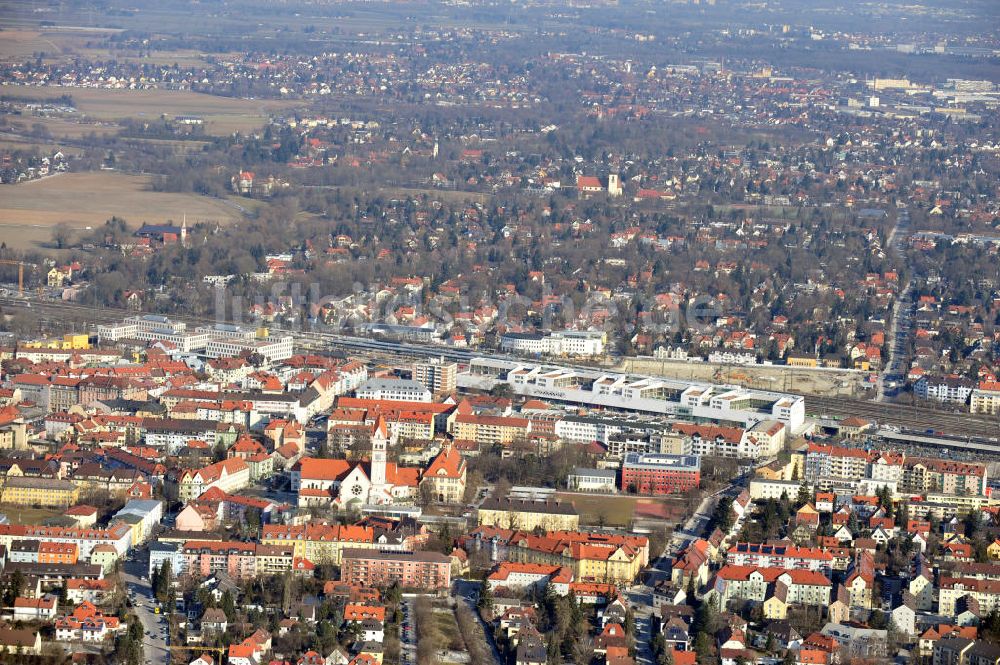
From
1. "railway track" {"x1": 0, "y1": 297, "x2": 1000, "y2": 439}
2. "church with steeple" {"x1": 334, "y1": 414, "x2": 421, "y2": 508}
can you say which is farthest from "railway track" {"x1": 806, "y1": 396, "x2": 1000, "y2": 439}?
"church with steeple" {"x1": 334, "y1": 414, "x2": 421, "y2": 508}

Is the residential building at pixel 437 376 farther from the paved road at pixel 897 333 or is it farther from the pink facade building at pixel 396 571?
the pink facade building at pixel 396 571

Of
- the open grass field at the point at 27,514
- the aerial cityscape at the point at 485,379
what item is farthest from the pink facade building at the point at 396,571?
the open grass field at the point at 27,514

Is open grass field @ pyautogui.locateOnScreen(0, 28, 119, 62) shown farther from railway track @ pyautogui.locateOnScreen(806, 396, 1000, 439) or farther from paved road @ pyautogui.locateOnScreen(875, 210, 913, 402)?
railway track @ pyautogui.locateOnScreen(806, 396, 1000, 439)

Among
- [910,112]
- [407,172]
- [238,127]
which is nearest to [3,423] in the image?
[407,172]

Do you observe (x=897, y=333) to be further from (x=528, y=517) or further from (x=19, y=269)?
(x=528, y=517)

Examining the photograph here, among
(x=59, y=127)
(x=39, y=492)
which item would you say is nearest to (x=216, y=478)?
(x=39, y=492)

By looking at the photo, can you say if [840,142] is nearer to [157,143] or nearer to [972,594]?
[157,143]
